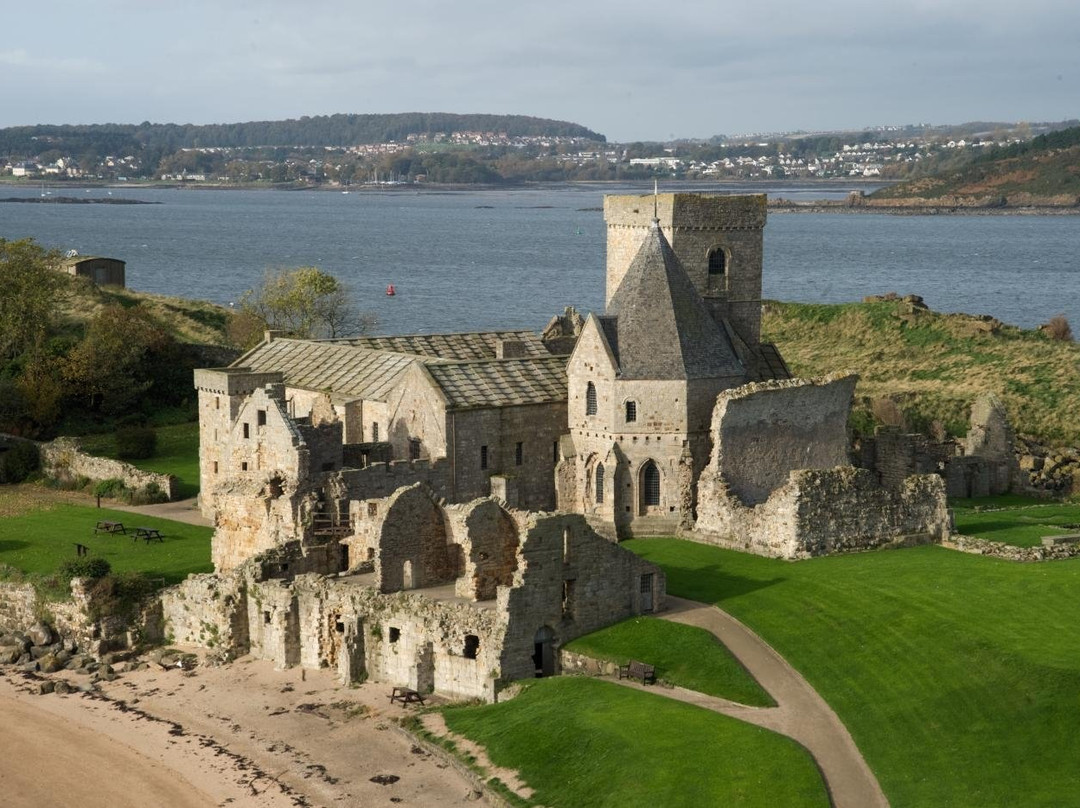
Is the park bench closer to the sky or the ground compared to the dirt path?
closer to the sky

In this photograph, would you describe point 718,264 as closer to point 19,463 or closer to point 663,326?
point 663,326

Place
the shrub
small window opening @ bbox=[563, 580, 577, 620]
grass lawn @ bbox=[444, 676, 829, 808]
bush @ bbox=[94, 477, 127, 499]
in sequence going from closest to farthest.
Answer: grass lawn @ bbox=[444, 676, 829, 808]
small window opening @ bbox=[563, 580, 577, 620]
bush @ bbox=[94, 477, 127, 499]
the shrub

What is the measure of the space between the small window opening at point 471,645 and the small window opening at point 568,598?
184 cm

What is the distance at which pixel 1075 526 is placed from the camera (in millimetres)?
44219

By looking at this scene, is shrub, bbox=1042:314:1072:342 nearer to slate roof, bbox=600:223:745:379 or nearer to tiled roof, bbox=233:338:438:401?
slate roof, bbox=600:223:745:379

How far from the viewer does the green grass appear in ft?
137

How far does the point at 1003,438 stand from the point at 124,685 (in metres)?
30.3

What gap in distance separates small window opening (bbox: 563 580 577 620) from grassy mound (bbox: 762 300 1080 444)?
33.1 meters

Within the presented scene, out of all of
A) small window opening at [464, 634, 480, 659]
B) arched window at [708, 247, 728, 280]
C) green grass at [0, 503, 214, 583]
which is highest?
arched window at [708, 247, 728, 280]

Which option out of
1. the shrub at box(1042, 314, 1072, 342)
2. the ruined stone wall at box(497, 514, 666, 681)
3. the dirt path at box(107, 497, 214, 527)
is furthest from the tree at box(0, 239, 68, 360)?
the shrub at box(1042, 314, 1072, 342)

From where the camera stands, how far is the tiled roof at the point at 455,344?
50.8 meters

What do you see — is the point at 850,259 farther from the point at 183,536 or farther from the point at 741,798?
the point at 741,798

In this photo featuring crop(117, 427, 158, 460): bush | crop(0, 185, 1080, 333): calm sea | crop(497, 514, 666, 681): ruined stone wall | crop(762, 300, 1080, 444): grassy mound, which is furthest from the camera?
crop(0, 185, 1080, 333): calm sea

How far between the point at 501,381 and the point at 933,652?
52.9 ft
